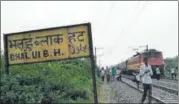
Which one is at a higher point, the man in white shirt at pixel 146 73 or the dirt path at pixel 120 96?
the man in white shirt at pixel 146 73

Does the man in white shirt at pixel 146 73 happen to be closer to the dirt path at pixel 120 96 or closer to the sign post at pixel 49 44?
the sign post at pixel 49 44

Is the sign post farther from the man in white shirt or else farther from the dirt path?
the dirt path

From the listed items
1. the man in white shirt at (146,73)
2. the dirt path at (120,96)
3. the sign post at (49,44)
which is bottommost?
the dirt path at (120,96)

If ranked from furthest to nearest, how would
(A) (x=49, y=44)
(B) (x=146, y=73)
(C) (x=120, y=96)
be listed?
(C) (x=120, y=96)
(B) (x=146, y=73)
(A) (x=49, y=44)

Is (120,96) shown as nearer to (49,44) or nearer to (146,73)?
(146,73)

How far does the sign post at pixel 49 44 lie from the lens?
11289mm

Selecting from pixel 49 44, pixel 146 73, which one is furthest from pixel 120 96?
pixel 49 44

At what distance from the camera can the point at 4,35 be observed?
12375mm

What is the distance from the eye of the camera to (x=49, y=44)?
12102 millimetres

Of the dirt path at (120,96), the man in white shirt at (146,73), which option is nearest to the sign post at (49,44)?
the man in white shirt at (146,73)

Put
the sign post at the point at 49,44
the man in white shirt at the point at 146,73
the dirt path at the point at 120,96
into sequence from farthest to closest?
the dirt path at the point at 120,96, the man in white shirt at the point at 146,73, the sign post at the point at 49,44

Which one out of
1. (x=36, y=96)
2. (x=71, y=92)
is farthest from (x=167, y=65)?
(x=36, y=96)

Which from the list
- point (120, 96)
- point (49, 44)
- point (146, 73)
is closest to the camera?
point (49, 44)

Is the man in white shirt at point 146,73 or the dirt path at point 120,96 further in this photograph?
the dirt path at point 120,96
